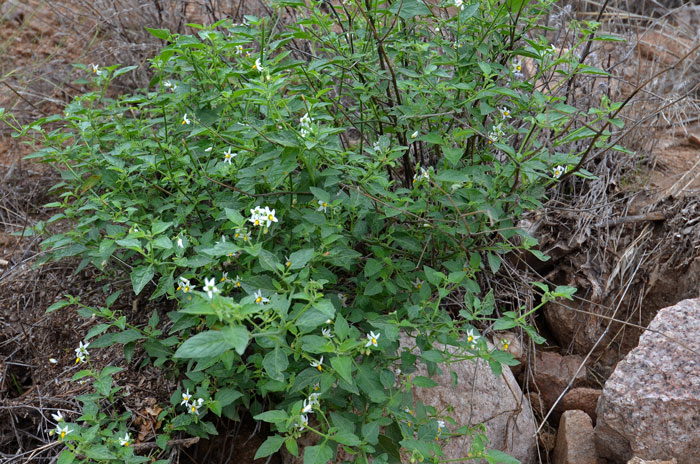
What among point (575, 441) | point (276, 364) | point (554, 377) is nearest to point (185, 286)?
point (276, 364)

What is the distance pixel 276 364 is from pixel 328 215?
66cm

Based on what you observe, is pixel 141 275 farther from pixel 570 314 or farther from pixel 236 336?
pixel 570 314

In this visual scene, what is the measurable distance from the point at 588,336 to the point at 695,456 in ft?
2.90

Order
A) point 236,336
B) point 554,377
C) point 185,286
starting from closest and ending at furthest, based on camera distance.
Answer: point 236,336 → point 185,286 → point 554,377

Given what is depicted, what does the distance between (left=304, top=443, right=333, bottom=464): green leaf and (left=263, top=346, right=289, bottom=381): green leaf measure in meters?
0.30

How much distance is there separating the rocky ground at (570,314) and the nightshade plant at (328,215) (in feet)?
1.03

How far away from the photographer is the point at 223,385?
2375 mm

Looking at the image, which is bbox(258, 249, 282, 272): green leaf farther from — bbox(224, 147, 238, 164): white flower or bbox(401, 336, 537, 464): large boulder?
bbox(401, 336, 537, 464): large boulder

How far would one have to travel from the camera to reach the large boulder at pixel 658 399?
2453 mm

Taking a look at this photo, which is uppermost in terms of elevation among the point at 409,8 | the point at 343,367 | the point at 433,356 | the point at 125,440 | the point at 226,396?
the point at 409,8

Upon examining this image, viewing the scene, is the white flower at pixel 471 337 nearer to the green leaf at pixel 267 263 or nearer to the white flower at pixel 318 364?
the white flower at pixel 318 364

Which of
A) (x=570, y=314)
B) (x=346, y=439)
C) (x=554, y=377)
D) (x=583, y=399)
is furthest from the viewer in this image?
(x=570, y=314)

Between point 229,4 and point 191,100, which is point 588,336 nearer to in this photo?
point 191,100

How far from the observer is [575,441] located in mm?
2734
